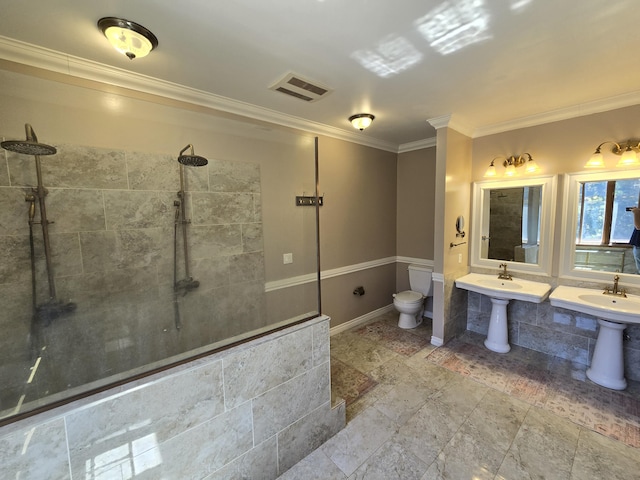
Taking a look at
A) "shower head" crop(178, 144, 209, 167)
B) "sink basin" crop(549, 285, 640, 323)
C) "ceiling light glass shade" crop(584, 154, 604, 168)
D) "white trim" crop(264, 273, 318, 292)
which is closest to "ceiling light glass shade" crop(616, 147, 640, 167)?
"ceiling light glass shade" crop(584, 154, 604, 168)

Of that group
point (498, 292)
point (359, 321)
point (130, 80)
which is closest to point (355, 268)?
point (359, 321)

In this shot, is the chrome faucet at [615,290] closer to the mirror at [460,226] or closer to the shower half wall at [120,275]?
the mirror at [460,226]

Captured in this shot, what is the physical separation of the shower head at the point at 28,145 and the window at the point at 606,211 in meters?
4.24

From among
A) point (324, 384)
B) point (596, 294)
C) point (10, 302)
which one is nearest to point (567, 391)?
point (596, 294)

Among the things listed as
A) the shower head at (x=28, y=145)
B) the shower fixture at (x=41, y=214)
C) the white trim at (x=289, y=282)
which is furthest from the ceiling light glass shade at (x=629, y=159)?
the shower head at (x=28, y=145)

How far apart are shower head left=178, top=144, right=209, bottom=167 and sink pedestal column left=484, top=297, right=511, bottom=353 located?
3156 millimetres

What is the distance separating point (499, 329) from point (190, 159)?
3448 mm

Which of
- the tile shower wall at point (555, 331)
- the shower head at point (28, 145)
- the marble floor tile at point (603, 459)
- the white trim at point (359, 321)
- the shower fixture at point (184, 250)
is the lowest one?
the marble floor tile at point (603, 459)

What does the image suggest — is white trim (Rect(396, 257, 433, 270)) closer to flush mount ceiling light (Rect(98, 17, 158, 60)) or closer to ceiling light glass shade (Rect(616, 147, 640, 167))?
ceiling light glass shade (Rect(616, 147, 640, 167))

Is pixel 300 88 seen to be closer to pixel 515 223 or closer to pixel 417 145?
pixel 417 145

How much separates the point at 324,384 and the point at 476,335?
7.89 feet

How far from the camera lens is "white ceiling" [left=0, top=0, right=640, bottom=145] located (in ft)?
4.22

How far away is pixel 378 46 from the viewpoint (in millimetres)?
1581

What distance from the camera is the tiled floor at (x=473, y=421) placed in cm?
159
